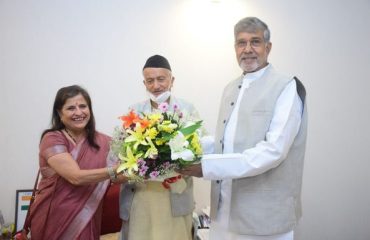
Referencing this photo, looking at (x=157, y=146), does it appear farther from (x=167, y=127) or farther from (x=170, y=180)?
(x=170, y=180)

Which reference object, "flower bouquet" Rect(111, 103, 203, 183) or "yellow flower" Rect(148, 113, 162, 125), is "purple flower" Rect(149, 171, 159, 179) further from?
"yellow flower" Rect(148, 113, 162, 125)

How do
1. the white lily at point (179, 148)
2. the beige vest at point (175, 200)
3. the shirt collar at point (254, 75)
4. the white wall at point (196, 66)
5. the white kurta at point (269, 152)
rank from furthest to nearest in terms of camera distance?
1. the white wall at point (196, 66)
2. the beige vest at point (175, 200)
3. the shirt collar at point (254, 75)
4. the white kurta at point (269, 152)
5. the white lily at point (179, 148)

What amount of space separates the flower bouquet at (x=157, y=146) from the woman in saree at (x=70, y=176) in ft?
1.01

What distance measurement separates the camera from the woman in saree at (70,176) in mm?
1652

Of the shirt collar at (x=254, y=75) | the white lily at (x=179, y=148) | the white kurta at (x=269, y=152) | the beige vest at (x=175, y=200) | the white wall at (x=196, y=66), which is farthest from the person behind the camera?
the white wall at (x=196, y=66)

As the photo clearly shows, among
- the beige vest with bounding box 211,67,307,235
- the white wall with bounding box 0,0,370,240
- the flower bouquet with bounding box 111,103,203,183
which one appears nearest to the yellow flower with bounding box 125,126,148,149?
the flower bouquet with bounding box 111,103,203,183

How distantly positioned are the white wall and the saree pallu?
1008mm

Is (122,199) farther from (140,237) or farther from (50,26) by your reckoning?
(50,26)

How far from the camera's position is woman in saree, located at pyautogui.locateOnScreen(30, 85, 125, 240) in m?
1.65

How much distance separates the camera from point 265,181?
151cm

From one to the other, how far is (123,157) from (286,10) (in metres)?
2.24

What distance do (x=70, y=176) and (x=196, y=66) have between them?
1578 millimetres

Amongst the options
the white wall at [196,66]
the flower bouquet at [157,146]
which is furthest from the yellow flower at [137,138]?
the white wall at [196,66]

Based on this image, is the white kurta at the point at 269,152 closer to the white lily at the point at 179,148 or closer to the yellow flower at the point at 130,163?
the white lily at the point at 179,148
